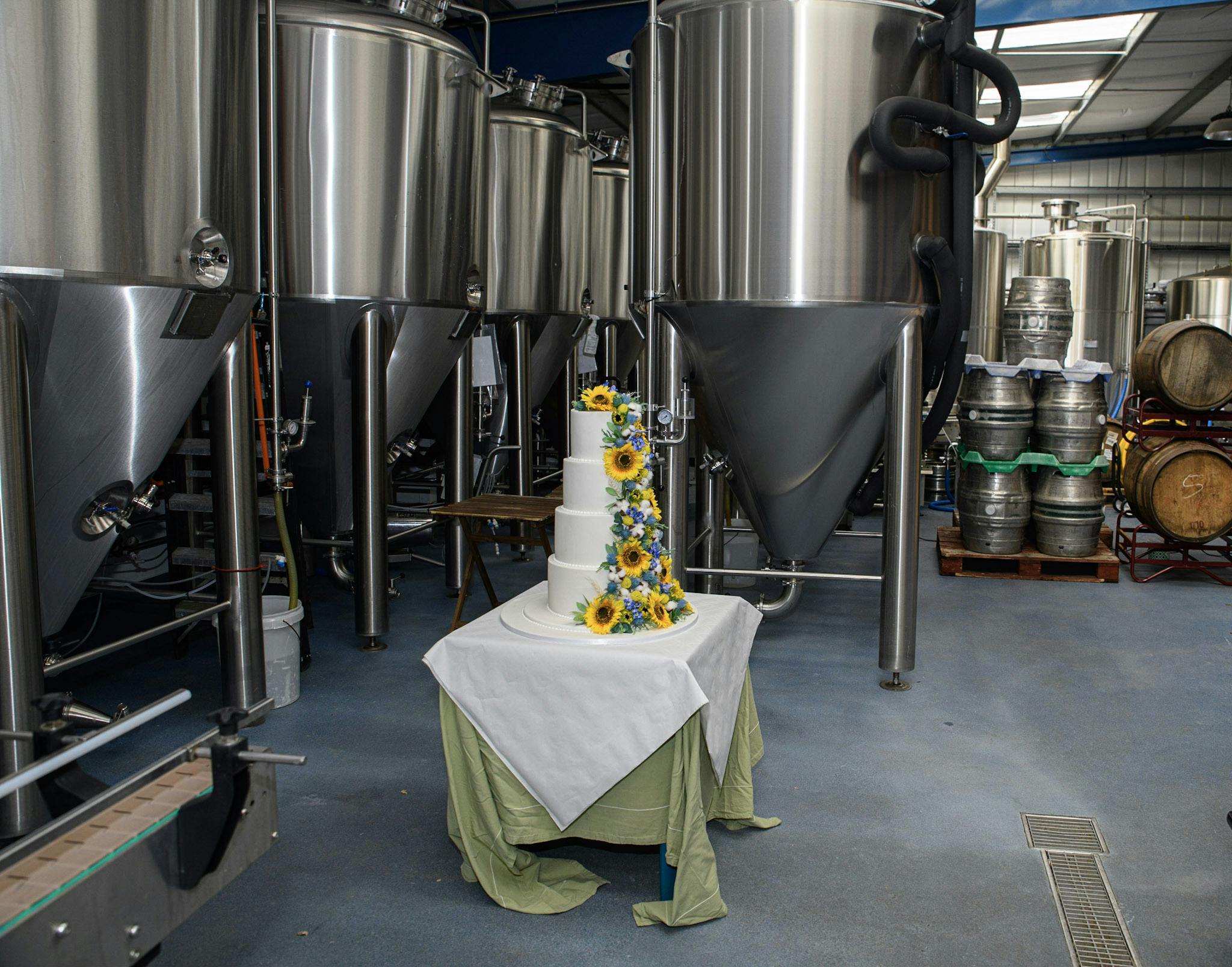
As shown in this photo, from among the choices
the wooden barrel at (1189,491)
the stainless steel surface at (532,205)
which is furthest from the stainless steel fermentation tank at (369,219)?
the wooden barrel at (1189,491)

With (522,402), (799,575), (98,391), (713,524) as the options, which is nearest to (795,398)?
(799,575)

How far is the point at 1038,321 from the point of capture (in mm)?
5984

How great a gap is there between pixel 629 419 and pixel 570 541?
0.31 m

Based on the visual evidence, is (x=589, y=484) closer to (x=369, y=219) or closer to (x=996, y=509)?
(x=369, y=219)

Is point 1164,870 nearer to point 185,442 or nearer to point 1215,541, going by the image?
point 185,442

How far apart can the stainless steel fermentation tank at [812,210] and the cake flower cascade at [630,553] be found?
1.43 m

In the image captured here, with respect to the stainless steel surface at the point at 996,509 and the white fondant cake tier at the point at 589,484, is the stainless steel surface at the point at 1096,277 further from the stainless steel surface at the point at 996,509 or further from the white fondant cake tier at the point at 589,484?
the white fondant cake tier at the point at 589,484

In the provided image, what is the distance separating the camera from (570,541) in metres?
2.36

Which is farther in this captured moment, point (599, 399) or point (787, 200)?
point (787, 200)

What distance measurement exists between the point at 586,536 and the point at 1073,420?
401 centimetres

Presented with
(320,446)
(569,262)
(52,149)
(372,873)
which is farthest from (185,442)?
(569,262)

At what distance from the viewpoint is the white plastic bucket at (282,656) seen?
11.3ft

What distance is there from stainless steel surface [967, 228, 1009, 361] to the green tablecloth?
325 inches
